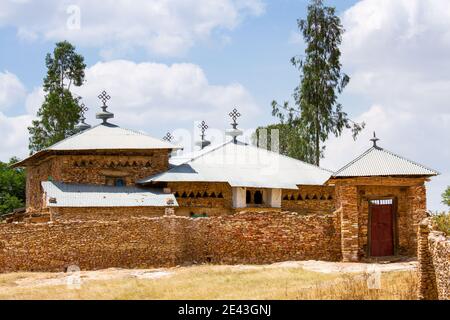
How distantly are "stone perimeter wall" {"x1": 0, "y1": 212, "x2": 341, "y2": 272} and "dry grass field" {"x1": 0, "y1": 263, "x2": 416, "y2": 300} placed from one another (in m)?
1.01

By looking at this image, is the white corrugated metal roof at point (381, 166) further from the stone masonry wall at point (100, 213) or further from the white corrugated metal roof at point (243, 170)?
the stone masonry wall at point (100, 213)

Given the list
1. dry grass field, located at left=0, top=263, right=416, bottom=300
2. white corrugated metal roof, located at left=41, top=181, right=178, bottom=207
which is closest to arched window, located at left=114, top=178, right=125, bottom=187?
white corrugated metal roof, located at left=41, top=181, right=178, bottom=207

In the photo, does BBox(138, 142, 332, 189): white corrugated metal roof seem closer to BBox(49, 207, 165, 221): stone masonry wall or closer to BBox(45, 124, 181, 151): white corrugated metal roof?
BBox(45, 124, 181, 151): white corrugated metal roof

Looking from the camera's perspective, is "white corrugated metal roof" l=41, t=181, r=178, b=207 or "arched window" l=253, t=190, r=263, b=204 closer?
"white corrugated metal roof" l=41, t=181, r=178, b=207

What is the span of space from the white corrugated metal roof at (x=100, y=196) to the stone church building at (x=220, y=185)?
37mm

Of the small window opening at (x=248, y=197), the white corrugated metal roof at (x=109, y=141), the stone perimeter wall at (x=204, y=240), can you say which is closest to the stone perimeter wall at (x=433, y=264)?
the stone perimeter wall at (x=204, y=240)

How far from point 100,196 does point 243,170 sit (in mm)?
6824

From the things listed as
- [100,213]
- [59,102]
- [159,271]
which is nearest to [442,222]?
[159,271]

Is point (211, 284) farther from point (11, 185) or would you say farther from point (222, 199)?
point (11, 185)

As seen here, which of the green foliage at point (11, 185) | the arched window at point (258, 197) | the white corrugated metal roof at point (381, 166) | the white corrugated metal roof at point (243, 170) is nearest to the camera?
the white corrugated metal roof at point (381, 166)

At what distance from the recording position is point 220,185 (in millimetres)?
31156

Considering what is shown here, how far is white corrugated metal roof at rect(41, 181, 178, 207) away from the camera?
27266mm

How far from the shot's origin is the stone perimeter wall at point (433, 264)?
1459 centimetres
